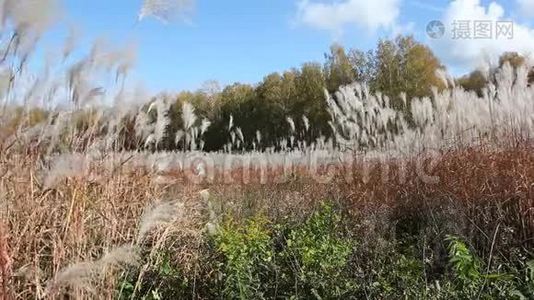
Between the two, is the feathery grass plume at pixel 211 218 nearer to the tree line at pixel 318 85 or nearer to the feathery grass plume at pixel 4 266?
the feathery grass plume at pixel 4 266

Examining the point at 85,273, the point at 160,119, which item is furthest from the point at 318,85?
the point at 85,273

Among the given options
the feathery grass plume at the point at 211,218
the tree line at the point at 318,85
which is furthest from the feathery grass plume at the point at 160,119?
the tree line at the point at 318,85

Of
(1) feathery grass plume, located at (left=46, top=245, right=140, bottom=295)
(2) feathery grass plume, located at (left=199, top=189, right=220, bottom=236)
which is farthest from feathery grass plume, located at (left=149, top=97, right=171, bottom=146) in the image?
(1) feathery grass plume, located at (left=46, top=245, right=140, bottom=295)

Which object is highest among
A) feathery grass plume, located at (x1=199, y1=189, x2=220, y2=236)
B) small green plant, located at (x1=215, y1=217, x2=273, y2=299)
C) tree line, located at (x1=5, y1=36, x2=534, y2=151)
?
tree line, located at (x1=5, y1=36, x2=534, y2=151)

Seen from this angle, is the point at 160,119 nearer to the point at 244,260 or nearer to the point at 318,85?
the point at 244,260

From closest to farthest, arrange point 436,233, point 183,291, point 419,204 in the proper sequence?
point 183,291, point 436,233, point 419,204

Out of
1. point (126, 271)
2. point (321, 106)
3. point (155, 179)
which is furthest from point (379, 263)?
point (321, 106)

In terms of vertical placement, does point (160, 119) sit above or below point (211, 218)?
above

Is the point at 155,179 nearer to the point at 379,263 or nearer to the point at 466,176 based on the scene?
the point at 379,263

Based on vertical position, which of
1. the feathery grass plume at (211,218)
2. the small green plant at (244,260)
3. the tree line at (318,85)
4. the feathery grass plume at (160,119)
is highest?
the tree line at (318,85)

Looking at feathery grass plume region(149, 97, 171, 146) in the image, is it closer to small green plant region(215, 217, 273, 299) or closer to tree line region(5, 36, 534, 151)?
small green plant region(215, 217, 273, 299)

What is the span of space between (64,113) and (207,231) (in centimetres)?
141

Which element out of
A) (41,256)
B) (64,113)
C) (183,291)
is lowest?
(183,291)

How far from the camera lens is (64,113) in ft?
9.72
